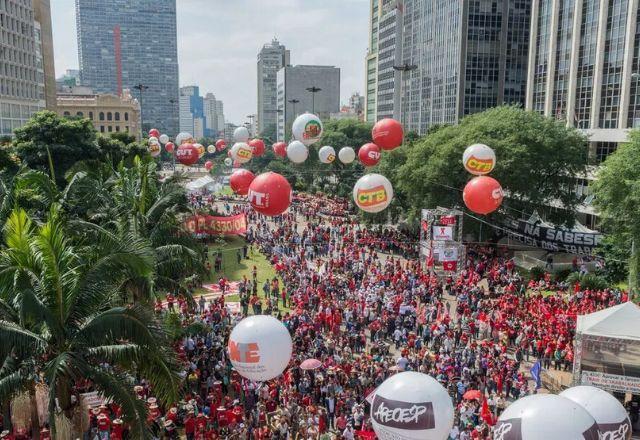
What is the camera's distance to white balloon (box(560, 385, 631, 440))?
8773 millimetres

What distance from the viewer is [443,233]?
2628 cm

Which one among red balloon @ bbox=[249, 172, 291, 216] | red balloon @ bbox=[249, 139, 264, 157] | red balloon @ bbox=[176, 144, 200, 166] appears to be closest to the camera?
red balloon @ bbox=[249, 172, 291, 216]

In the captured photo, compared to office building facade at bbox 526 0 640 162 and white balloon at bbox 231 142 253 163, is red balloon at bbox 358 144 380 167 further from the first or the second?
office building facade at bbox 526 0 640 162

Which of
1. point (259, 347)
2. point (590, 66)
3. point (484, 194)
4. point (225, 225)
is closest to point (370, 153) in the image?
point (484, 194)

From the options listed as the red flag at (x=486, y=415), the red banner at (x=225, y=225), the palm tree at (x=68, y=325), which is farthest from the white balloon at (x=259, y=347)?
the red banner at (x=225, y=225)

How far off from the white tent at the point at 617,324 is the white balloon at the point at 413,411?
22.1 feet

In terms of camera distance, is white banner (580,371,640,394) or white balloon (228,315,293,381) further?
white banner (580,371,640,394)

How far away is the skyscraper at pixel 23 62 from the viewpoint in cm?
6072

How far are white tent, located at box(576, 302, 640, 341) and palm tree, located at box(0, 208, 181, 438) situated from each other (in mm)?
10329

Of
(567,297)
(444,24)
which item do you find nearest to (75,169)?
(567,297)

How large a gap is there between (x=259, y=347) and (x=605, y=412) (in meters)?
6.30

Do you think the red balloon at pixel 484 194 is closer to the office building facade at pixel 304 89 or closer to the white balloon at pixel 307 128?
the white balloon at pixel 307 128

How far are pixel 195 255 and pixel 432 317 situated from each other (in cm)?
1040

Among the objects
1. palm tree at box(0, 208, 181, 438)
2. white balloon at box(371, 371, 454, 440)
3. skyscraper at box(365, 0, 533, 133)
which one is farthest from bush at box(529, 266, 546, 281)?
skyscraper at box(365, 0, 533, 133)
